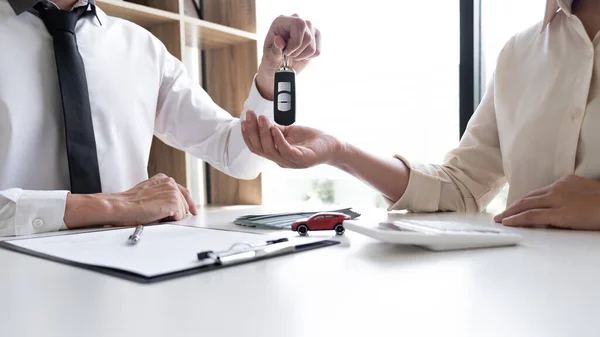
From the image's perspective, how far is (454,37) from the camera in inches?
84.0

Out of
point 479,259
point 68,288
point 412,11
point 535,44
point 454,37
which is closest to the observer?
point 68,288

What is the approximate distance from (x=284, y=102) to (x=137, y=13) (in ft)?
3.34

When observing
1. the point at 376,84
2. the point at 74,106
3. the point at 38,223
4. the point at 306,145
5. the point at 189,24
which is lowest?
the point at 38,223

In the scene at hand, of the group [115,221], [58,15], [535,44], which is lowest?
[115,221]

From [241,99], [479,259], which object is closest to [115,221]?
[479,259]

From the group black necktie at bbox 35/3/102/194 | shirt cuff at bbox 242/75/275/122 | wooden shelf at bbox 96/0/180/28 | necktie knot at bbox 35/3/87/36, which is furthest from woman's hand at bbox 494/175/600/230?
wooden shelf at bbox 96/0/180/28

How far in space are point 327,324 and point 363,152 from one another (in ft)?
2.97

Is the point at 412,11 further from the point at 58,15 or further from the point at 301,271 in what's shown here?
the point at 301,271

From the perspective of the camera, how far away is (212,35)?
7.35 feet

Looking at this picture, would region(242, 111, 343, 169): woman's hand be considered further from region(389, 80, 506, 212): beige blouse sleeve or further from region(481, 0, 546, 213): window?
region(481, 0, 546, 213): window

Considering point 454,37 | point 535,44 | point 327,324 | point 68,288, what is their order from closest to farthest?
point 327,324 → point 68,288 → point 535,44 → point 454,37

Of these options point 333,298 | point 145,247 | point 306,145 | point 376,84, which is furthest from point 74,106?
point 376,84

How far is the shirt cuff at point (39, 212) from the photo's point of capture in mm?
1034

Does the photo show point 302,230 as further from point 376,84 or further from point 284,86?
point 376,84
